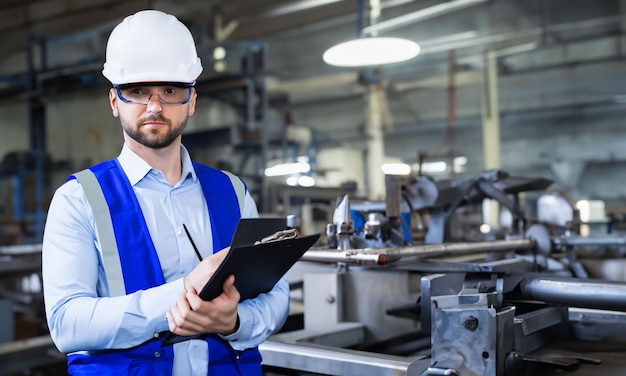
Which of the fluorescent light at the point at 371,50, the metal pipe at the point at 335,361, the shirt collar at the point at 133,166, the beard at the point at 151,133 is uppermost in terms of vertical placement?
the fluorescent light at the point at 371,50

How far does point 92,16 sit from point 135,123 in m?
6.75

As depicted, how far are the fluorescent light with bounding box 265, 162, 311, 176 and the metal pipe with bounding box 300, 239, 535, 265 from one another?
5403 mm

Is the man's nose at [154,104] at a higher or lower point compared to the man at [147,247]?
higher

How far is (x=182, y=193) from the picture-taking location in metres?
1.09

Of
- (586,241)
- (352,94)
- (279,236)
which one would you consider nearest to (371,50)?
(586,241)

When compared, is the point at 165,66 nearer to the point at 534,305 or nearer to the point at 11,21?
the point at 534,305

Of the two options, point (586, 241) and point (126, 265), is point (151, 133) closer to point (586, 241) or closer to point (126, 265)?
point (126, 265)

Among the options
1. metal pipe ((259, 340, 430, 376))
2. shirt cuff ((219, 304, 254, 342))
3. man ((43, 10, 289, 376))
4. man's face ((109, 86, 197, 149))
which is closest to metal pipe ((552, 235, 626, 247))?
metal pipe ((259, 340, 430, 376))

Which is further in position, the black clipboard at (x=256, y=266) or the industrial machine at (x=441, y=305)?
the industrial machine at (x=441, y=305)

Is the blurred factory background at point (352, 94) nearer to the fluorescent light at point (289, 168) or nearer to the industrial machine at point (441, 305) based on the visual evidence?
the fluorescent light at point (289, 168)

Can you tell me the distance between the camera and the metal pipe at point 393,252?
1.46 m

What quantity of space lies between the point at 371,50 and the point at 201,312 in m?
2.67

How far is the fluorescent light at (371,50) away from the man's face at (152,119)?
93.3 inches

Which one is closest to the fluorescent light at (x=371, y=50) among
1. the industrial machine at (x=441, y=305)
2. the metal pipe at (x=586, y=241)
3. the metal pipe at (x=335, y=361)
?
the industrial machine at (x=441, y=305)
